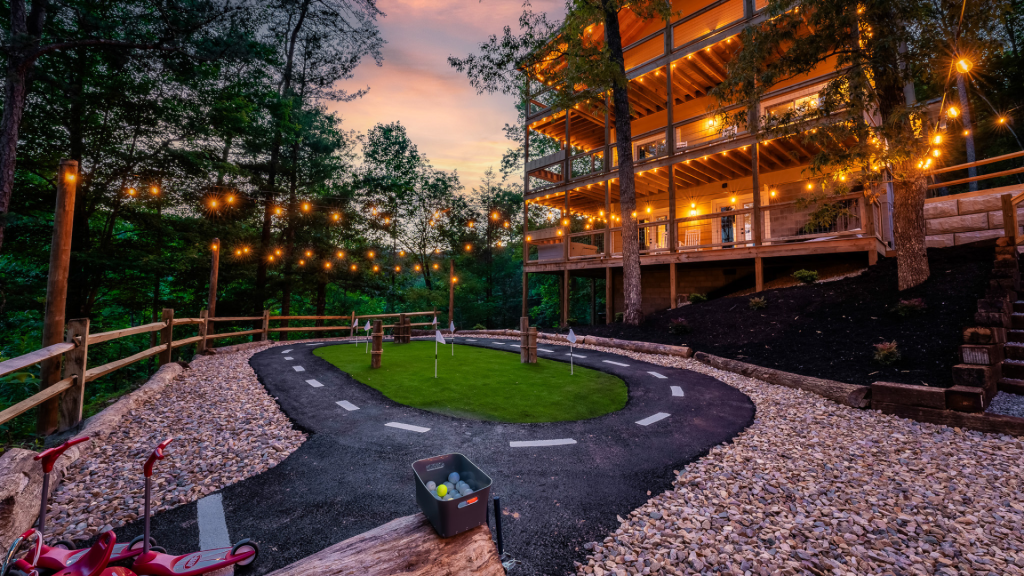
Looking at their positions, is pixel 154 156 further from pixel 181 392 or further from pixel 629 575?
pixel 629 575

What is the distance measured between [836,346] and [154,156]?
54.9ft

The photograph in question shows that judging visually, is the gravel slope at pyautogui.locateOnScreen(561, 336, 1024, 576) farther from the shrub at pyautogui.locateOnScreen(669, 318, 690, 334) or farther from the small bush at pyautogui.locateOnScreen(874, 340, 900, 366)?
the shrub at pyautogui.locateOnScreen(669, 318, 690, 334)

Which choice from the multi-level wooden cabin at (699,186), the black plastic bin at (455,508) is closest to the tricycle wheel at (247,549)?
the black plastic bin at (455,508)

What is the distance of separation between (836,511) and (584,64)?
1155 cm

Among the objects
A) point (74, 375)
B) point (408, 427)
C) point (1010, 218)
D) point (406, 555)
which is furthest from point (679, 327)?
point (74, 375)

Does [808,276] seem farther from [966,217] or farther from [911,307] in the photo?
[911,307]

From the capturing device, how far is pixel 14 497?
221cm

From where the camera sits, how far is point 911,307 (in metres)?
6.29

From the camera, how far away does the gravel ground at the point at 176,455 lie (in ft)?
8.41

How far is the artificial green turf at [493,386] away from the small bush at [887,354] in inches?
151

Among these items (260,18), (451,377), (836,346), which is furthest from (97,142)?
(836,346)

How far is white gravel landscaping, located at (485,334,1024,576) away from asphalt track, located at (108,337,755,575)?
0.74 feet

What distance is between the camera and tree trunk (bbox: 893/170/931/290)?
6.70 meters

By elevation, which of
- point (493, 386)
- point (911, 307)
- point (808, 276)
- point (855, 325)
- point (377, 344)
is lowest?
point (493, 386)
